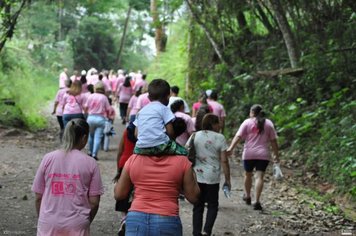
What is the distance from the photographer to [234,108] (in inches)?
823

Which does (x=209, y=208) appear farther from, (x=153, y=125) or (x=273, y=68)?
(x=273, y=68)

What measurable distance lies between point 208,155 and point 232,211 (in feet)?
9.01

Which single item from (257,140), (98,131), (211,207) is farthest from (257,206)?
(98,131)

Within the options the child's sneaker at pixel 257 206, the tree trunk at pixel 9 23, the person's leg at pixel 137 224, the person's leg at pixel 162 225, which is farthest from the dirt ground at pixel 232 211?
the tree trunk at pixel 9 23

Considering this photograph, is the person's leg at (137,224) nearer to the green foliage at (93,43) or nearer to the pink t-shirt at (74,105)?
the pink t-shirt at (74,105)

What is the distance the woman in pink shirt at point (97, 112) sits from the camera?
1430 centimetres

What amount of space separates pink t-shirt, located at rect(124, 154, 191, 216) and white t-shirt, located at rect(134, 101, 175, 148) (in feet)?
0.43

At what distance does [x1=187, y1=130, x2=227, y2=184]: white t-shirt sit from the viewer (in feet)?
27.1

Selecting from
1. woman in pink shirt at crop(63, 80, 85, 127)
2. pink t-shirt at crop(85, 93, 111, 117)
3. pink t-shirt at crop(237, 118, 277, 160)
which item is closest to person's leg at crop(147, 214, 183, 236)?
pink t-shirt at crop(237, 118, 277, 160)

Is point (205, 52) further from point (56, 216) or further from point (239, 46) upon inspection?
point (56, 216)

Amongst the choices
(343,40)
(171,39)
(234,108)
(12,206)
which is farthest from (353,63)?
(171,39)

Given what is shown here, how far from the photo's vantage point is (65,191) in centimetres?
518

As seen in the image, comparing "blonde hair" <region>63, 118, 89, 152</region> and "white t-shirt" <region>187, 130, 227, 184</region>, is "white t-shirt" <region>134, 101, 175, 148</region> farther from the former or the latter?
"white t-shirt" <region>187, 130, 227, 184</region>

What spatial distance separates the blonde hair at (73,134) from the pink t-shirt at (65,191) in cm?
7
